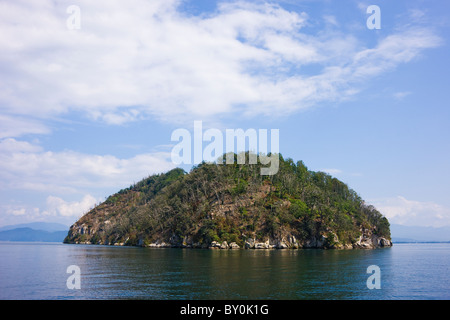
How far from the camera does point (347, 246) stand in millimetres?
198500

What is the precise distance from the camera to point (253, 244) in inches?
7338

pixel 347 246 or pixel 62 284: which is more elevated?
pixel 62 284
